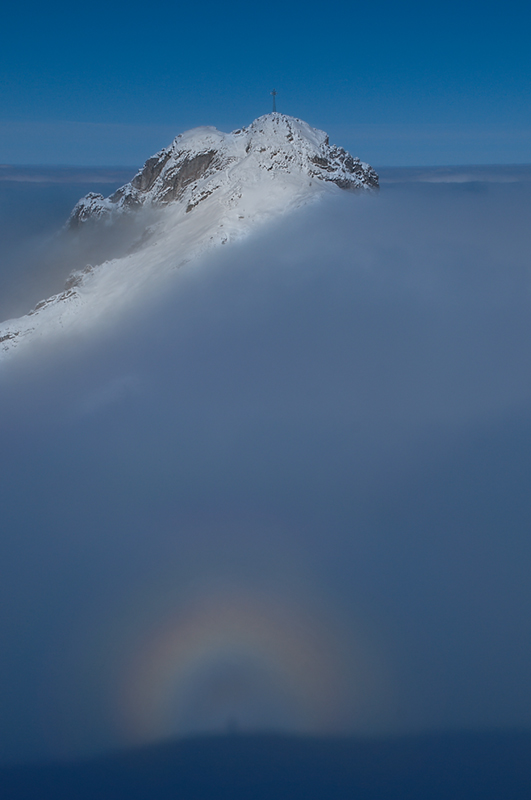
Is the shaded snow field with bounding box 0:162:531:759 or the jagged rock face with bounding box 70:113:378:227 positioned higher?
the jagged rock face with bounding box 70:113:378:227

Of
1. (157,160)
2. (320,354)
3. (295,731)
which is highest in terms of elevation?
(157,160)

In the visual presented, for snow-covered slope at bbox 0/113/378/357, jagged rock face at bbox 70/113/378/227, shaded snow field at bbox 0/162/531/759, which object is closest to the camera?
shaded snow field at bbox 0/162/531/759

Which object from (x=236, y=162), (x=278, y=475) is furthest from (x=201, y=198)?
(x=278, y=475)

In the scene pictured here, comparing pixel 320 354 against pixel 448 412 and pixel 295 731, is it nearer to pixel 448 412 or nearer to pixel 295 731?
pixel 448 412

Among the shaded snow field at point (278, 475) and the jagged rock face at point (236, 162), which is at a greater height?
the jagged rock face at point (236, 162)

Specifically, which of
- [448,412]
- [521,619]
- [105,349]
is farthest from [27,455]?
[521,619]

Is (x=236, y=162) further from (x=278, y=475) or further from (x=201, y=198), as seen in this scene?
(x=278, y=475)
